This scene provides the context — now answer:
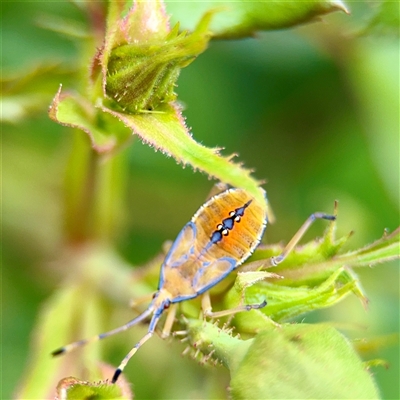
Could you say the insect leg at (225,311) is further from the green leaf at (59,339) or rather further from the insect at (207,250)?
the green leaf at (59,339)

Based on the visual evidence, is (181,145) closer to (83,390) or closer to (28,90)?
(83,390)

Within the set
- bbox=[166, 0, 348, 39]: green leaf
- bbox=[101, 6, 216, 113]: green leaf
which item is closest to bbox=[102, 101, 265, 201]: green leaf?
bbox=[101, 6, 216, 113]: green leaf

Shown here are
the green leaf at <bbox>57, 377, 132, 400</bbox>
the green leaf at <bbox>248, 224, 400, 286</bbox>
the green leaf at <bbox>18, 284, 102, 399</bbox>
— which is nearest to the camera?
the green leaf at <bbox>57, 377, 132, 400</bbox>

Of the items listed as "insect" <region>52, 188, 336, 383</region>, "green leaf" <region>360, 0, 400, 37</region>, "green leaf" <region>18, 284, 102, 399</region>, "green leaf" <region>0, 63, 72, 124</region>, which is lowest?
"green leaf" <region>18, 284, 102, 399</region>

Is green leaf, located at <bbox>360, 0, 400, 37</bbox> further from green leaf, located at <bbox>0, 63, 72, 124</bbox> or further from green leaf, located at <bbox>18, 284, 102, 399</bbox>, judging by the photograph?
green leaf, located at <bbox>18, 284, 102, 399</bbox>

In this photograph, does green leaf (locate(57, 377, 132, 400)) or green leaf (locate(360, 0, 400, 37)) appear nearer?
green leaf (locate(57, 377, 132, 400))

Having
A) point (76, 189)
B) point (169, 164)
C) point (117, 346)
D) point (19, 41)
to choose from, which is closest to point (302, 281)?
point (76, 189)
